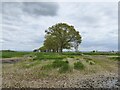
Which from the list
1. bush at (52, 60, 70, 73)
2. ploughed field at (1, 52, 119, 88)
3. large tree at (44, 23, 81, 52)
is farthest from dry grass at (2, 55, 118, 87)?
large tree at (44, 23, 81, 52)

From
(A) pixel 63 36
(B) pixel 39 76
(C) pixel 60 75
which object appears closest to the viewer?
(B) pixel 39 76

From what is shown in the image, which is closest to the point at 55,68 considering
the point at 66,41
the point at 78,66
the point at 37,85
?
the point at 78,66

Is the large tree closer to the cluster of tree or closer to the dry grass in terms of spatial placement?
the cluster of tree

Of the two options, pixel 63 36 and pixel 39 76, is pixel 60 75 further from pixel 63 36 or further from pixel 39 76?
pixel 63 36

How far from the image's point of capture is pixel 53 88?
1104 centimetres

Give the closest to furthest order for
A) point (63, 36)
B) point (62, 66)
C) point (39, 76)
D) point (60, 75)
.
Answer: point (39, 76)
point (60, 75)
point (62, 66)
point (63, 36)

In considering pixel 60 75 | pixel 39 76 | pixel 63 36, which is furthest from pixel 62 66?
pixel 63 36

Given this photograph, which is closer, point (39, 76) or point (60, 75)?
point (39, 76)

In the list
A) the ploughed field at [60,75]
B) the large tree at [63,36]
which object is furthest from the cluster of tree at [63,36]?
the ploughed field at [60,75]

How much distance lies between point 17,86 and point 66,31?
41.2 metres

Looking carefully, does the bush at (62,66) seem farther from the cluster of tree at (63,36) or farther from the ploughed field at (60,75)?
the cluster of tree at (63,36)

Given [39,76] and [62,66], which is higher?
[62,66]

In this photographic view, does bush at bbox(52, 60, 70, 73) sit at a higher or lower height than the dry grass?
higher

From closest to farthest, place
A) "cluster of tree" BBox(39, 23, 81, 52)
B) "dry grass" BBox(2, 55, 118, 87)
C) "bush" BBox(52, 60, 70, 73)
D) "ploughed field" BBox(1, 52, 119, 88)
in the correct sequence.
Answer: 1. "ploughed field" BBox(1, 52, 119, 88)
2. "dry grass" BBox(2, 55, 118, 87)
3. "bush" BBox(52, 60, 70, 73)
4. "cluster of tree" BBox(39, 23, 81, 52)
